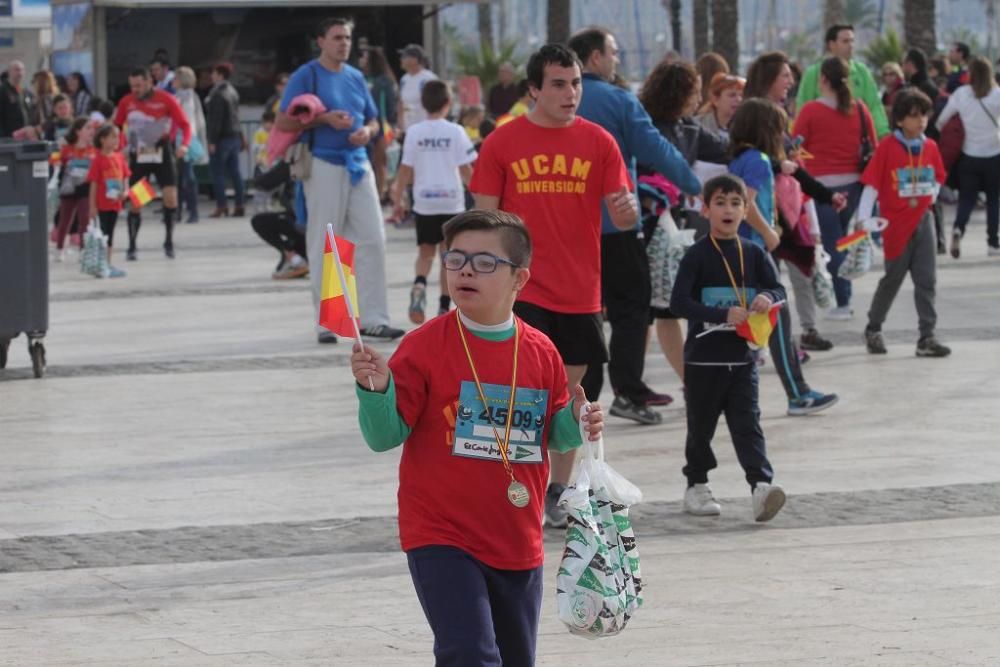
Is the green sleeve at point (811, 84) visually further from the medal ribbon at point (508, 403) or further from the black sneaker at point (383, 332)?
the medal ribbon at point (508, 403)

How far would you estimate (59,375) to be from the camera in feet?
39.7

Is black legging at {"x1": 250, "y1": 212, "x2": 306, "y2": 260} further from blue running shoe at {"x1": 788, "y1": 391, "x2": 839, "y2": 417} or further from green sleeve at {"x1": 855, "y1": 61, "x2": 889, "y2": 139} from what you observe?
blue running shoe at {"x1": 788, "y1": 391, "x2": 839, "y2": 417}

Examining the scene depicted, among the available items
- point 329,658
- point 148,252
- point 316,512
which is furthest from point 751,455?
point 148,252

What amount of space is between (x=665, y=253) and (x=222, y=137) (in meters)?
Result: 17.1

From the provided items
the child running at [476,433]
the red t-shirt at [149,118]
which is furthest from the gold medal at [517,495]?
the red t-shirt at [149,118]

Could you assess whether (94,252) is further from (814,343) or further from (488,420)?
(488,420)

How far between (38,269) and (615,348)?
13.3ft

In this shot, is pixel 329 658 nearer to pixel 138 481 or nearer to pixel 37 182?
pixel 138 481

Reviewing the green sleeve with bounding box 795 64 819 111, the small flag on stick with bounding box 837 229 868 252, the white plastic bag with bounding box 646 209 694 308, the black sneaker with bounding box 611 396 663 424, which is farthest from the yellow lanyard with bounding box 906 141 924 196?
the black sneaker with bounding box 611 396 663 424

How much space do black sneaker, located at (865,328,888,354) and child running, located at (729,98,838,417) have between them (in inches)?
80.0

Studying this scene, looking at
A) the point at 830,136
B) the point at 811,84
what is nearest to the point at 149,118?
the point at 811,84

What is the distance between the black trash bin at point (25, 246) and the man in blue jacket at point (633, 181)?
3.86 m

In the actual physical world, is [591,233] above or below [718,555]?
above

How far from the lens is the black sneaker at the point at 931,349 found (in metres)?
12.3
